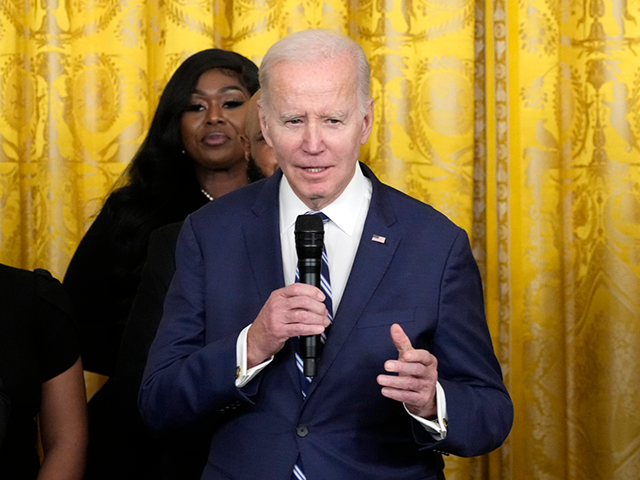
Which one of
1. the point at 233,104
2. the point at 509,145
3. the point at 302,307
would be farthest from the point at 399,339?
the point at 509,145

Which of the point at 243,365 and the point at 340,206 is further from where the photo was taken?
the point at 340,206

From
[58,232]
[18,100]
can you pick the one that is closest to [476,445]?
[58,232]

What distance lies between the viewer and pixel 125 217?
2496 millimetres

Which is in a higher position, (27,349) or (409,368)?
(409,368)

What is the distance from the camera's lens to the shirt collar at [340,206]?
1.58 meters

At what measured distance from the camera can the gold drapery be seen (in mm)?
2709

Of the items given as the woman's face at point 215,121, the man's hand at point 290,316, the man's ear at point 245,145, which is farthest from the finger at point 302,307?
the woman's face at point 215,121

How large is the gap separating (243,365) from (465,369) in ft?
1.30

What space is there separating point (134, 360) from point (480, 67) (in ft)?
5.20

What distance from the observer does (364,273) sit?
1.49 meters

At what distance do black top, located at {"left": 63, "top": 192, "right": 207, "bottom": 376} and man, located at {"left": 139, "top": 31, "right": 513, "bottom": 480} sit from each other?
0.88 m

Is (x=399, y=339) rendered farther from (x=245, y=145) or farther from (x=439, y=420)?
(x=245, y=145)

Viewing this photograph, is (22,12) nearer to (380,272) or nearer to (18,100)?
(18,100)

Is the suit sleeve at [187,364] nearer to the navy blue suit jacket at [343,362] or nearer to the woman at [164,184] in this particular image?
the navy blue suit jacket at [343,362]
